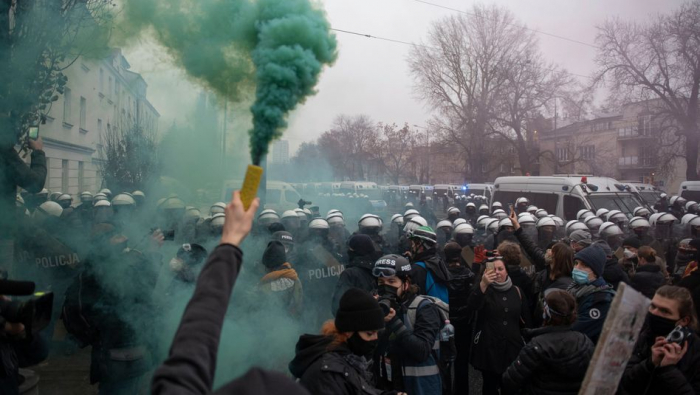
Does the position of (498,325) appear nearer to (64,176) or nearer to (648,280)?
(648,280)

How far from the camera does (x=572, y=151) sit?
127ft

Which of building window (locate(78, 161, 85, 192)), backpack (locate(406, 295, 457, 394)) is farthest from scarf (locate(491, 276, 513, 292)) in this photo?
building window (locate(78, 161, 85, 192))

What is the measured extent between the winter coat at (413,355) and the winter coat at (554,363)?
670 mm

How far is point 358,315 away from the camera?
9.09 ft

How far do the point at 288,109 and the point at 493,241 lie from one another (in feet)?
17.9

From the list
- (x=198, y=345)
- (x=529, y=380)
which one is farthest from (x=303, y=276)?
(x=198, y=345)

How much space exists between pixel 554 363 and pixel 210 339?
240 centimetres

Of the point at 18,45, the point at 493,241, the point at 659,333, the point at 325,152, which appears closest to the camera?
the point at 659,333

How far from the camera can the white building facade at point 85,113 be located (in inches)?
277

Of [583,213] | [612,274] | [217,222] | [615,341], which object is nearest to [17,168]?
[217,222]

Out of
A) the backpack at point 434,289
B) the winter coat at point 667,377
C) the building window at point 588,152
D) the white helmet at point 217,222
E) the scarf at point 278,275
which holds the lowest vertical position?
the winter coat at point 667,377

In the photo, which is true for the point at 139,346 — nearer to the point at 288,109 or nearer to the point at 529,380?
the point at 288,109

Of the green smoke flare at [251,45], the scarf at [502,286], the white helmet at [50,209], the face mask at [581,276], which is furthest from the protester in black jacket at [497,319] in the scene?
the white helmet at [50,209]

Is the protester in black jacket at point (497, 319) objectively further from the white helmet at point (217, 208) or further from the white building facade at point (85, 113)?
the white helmet at point (217, 208)
